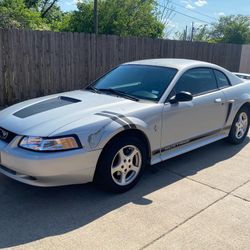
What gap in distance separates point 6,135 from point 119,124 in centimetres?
125

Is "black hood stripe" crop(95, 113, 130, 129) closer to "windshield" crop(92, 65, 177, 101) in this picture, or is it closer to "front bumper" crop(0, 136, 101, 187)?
"front bumper" crop(0, 136, 101, 187)

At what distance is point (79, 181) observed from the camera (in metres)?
3.58

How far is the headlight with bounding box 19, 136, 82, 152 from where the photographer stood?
337 centimetres

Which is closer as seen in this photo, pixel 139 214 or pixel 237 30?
pixel 139 214

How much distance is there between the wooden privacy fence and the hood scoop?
3707 millimetres

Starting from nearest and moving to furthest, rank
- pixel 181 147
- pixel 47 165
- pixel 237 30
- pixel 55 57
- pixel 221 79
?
pixel 47 165 < pixel 181 147 < pixel 221 79 < pixel 55 57 < pixel 237 30

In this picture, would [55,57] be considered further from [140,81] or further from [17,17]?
[17,17]

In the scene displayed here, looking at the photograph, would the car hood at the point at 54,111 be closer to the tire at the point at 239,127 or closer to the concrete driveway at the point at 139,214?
the concrete driveway at the point at 139,214

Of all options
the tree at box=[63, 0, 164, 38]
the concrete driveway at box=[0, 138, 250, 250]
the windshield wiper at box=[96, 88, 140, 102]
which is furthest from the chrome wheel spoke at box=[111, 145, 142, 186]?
the tree at box=[63, 0, 164, 38]

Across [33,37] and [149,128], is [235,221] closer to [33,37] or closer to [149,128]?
[149,128]

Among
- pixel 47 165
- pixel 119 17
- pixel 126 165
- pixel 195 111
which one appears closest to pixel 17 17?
pixel 119 17

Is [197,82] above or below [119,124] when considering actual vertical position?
above

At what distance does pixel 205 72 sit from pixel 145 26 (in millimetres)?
16528

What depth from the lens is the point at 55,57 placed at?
847cm
